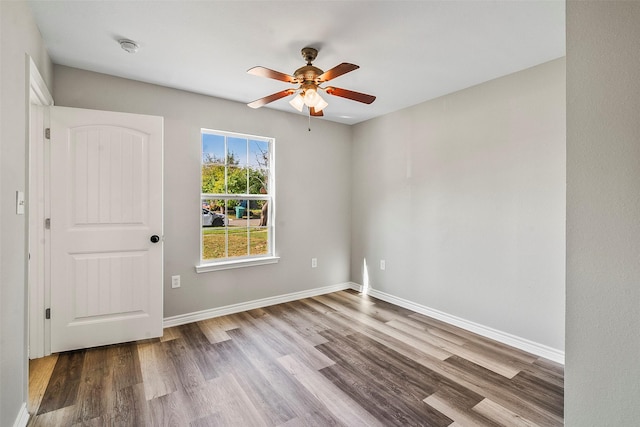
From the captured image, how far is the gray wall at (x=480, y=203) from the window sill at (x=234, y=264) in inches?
57.2

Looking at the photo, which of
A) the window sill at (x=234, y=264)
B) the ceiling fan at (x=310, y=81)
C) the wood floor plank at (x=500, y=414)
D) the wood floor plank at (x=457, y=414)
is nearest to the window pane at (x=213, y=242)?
the window sill at (x=234, y=264)

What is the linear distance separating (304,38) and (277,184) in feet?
6.32

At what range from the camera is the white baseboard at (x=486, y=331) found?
250 centimetres

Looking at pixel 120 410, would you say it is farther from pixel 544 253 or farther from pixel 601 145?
pixel 544 253

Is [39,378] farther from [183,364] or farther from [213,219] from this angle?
[213,219]

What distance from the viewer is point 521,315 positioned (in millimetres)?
2689

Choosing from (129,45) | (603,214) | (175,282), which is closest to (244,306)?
(175,282)

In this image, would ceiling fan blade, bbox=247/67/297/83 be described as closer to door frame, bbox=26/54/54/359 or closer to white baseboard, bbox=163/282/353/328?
door frame, bbox=26/54/54/359

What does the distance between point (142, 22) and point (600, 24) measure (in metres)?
2.46

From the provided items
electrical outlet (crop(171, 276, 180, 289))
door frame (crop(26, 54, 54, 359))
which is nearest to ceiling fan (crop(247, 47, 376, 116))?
door frame (crop(26, 54, 54, 359))

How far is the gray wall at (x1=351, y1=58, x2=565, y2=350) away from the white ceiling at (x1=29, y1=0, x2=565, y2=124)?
35 cm

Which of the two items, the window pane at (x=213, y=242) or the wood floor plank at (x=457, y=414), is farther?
the window pane at (x=213, y=242)

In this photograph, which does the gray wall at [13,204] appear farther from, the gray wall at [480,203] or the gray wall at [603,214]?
the gray wall at [480,203]

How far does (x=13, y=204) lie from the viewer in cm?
159
